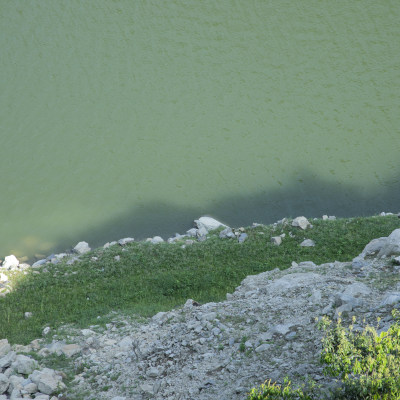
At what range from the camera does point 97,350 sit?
10172 mm

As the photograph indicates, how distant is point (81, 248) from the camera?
1583cm

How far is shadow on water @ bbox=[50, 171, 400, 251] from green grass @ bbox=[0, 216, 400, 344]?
1697 millimetres

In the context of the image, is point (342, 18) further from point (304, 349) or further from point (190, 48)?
point (304, 349)

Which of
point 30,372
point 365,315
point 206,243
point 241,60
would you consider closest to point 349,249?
point 206,243

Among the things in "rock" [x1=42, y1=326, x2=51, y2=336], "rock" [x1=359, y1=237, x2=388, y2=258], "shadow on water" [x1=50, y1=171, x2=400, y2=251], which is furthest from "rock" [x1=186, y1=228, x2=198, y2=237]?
"rock" [x1=42, y1=326, x2=51, y2=336]

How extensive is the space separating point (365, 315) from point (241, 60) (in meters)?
17.9

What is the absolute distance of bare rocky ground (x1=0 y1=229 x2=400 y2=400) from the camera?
7.89 meters

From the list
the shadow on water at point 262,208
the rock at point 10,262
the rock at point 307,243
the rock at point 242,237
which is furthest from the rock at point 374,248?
the rock at point 10,262

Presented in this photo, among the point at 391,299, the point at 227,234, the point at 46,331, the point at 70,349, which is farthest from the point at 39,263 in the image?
the point at 391,299

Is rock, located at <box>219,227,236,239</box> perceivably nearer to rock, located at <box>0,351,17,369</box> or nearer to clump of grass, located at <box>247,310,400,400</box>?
rock, located at <box>0,351,17,369</box>

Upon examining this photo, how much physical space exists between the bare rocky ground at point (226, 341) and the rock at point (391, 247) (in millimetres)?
22

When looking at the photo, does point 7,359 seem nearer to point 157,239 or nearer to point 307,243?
point 157,239

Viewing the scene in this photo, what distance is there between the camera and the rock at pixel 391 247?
1148 cm

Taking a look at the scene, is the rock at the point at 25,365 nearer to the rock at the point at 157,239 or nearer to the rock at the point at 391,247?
the rock at the point at 157,239
